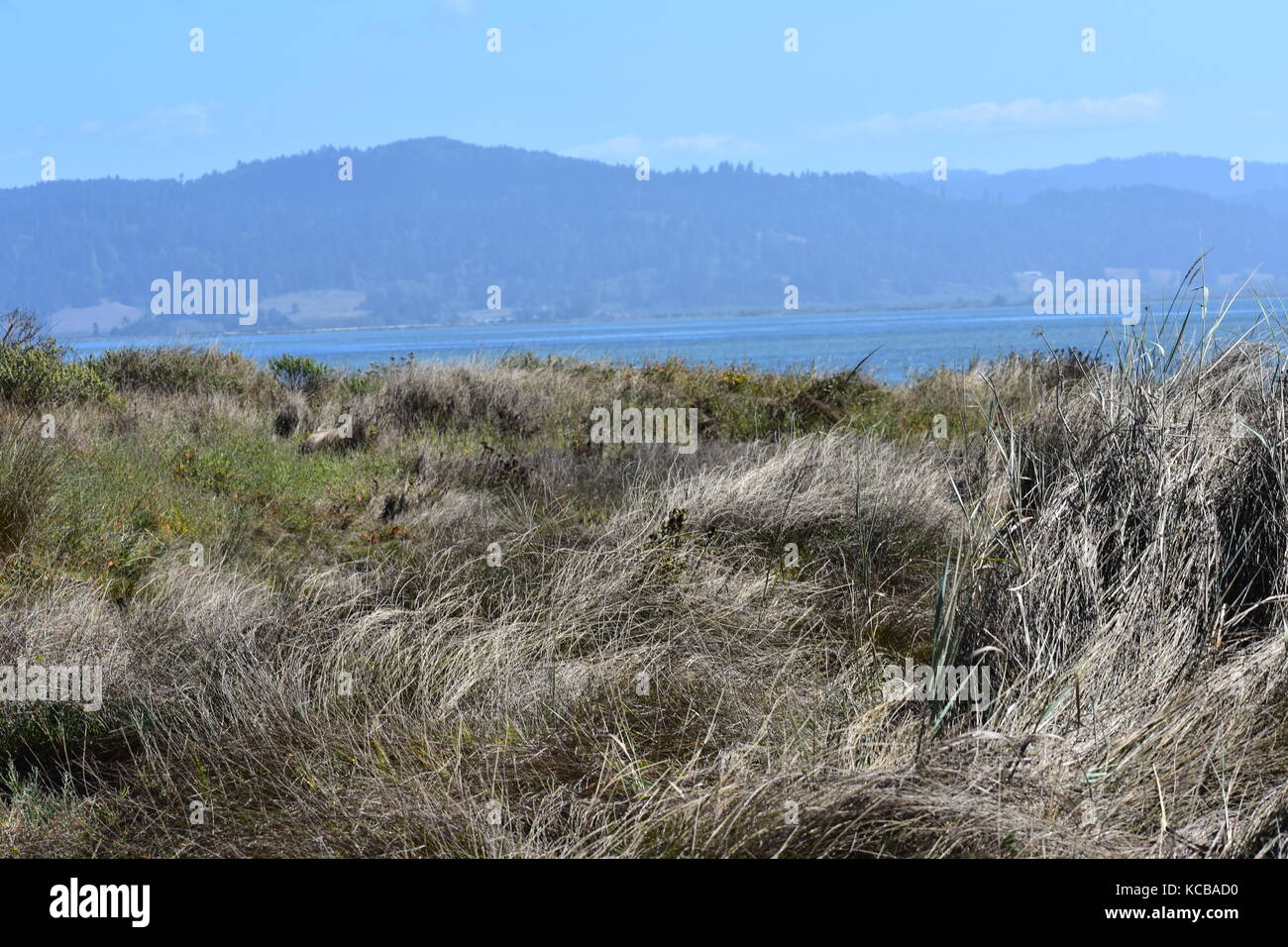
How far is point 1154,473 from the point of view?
4246 mm

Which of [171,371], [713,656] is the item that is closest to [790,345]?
[171,371]

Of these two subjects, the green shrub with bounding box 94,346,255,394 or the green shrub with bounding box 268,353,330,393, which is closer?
the green shrub with bounding box 94,346,255,394

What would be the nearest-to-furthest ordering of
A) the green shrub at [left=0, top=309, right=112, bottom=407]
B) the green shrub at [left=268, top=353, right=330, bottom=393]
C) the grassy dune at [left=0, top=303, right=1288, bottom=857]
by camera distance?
the grassy dune at [left=0, top=303, right=1288, bottom=857] → the green shrub at [left=0, top=309, right=112, bottom=407] → the green shrub at [left=268, top=353, right=330, bottom=393]

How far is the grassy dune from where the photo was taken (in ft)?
9.66

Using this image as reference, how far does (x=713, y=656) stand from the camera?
4.56m

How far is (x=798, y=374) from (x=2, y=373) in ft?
33.9

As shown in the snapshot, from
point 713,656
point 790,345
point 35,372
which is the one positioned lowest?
point 713,656

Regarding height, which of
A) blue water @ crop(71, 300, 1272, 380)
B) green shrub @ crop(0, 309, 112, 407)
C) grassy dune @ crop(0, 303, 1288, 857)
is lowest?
grassy dune @ crop(0, 303, 1288, 857)

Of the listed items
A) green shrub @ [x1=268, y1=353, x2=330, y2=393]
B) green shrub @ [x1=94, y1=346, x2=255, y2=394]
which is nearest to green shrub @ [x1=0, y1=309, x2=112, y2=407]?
green shrub @ [x1=94, y1=346, x2=255, y2=394]

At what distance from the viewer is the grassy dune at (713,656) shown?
295 centimetres

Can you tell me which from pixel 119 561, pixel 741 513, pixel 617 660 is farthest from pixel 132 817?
pixel 741 513

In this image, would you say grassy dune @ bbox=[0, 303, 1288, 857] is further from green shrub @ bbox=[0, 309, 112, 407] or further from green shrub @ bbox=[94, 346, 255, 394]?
green shrub @ bbox=[94, 346, 255, 394]

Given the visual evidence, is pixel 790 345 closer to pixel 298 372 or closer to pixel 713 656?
pixel 298 372

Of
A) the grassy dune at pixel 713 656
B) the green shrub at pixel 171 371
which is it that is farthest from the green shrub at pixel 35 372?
the grassy dune at pixel 713 656
